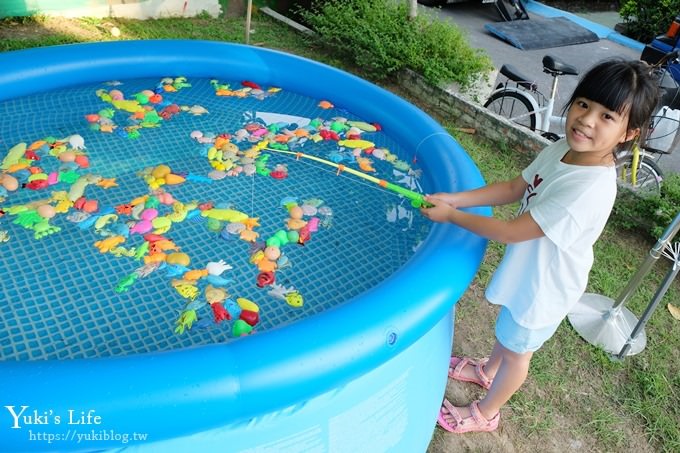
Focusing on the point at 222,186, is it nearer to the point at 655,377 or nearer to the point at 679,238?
the point at 655,377

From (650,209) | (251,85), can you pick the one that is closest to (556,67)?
(650,209)

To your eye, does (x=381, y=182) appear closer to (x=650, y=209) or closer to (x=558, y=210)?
(x=558, y=210)

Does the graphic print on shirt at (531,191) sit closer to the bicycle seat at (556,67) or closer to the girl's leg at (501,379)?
the girl's leg at (501,379)

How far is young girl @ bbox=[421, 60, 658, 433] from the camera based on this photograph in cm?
147

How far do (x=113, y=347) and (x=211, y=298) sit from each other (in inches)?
13.4

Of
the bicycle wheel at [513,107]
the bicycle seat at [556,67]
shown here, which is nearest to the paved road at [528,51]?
the bicycle wheel at [513,107]

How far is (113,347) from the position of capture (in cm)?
164

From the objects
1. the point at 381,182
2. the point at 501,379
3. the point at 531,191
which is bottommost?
the point at 501,379

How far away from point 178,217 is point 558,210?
1419 millimetres

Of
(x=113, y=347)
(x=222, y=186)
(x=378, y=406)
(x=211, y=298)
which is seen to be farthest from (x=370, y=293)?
(x=222, y=186)

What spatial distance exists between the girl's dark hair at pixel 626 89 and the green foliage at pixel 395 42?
10.4ft

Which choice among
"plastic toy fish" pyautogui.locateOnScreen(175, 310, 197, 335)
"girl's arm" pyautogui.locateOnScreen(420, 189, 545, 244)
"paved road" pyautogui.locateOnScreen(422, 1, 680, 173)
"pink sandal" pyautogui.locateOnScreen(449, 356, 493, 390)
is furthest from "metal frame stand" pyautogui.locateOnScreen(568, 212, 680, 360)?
"paved road" pyautogui.locateOnScreen(422, 1, 680, 173)

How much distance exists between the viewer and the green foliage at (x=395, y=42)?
183 inches

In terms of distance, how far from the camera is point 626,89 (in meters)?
1.43
